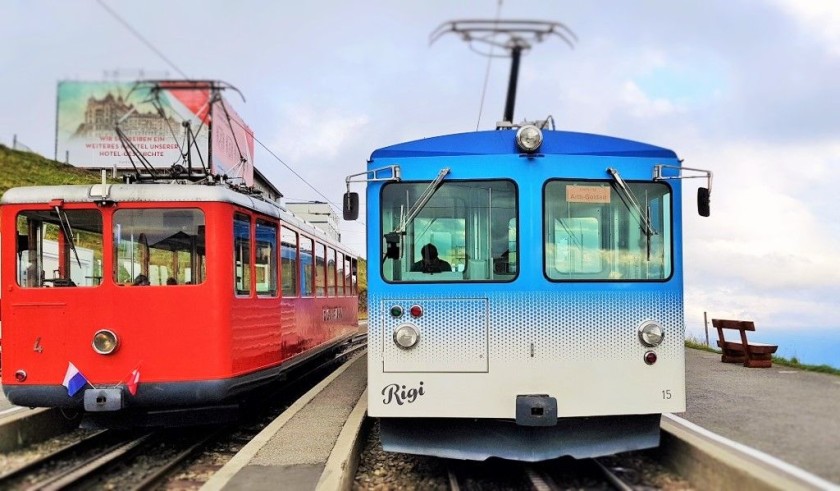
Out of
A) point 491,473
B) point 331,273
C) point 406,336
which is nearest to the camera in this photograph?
point 406,336

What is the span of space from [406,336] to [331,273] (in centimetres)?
851

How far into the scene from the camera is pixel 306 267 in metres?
11.9

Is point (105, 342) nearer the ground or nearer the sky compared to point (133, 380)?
nearer the sky

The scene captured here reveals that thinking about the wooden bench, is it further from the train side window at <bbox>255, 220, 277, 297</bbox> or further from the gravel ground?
the train side window at <bbox>255, 220, 277, 297</bbox>

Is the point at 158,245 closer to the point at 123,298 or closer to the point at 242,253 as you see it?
the point at 123,298

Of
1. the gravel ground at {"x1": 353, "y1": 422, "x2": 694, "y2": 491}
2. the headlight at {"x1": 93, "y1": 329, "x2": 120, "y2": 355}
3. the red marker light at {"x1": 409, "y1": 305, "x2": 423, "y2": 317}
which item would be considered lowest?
the gravel ground at {"x1": 353, "y1": 422, "x2": 694, "y2": 491}

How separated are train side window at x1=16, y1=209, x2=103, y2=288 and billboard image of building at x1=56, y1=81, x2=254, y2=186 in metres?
0.97

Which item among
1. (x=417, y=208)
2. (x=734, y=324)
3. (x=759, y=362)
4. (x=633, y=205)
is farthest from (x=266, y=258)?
(x=759, y=362)

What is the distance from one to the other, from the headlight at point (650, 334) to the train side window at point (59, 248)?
556cm

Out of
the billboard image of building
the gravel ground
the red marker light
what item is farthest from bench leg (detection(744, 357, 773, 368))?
the billboard image of building

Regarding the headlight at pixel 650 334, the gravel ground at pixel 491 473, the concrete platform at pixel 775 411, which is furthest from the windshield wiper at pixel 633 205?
the gravel ground at pixel 491 473

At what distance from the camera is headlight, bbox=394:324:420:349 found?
6.34m

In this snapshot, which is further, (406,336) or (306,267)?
(306,267)

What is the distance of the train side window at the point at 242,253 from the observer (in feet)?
27.3
